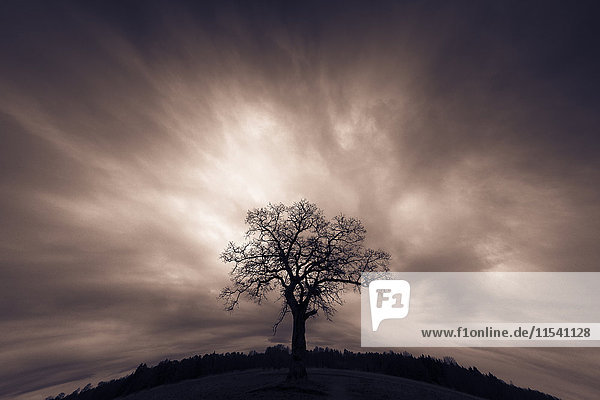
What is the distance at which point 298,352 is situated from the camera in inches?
1080

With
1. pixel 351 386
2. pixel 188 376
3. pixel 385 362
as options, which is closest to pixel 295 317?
pixel 351 386

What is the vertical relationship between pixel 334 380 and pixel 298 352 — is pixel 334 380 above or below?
below

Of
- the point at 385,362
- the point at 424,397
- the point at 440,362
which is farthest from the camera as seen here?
the point at 385,362

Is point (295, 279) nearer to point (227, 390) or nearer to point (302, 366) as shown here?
point (302, 366)

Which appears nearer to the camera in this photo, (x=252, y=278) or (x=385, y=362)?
(x=252, y=278)

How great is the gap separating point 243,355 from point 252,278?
52.7 m

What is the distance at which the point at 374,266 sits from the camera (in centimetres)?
2895

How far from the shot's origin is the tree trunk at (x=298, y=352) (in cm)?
2715

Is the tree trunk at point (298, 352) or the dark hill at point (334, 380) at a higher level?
the tree trunk at point (298, 352)

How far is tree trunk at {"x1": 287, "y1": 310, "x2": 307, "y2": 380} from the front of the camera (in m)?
27.1

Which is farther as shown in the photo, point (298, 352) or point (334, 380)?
point (334, 380)

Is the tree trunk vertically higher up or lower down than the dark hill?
higher up

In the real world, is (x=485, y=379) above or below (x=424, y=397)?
below

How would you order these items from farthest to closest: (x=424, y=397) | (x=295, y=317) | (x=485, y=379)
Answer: (x=485, y=379) < (x=295, y=317) < (x=424, y=397)
